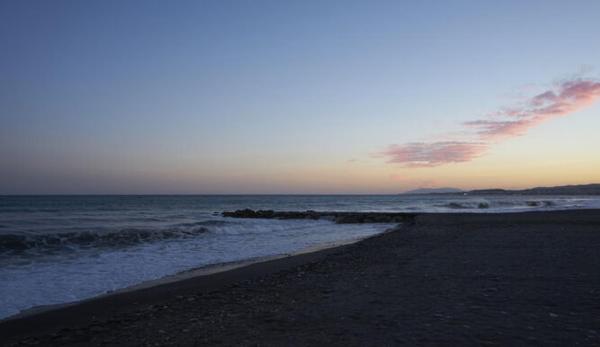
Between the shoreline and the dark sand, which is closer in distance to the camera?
the dark sand

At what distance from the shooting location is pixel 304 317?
7359 mm

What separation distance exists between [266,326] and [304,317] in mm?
778

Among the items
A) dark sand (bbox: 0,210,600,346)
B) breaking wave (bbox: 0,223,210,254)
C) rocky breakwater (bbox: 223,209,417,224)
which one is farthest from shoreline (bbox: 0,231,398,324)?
rocky breakwater (bbox: 223,209,417,224)

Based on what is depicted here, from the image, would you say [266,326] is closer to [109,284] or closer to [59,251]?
[109,284]

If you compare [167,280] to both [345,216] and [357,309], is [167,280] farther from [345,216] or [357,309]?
[345,216]

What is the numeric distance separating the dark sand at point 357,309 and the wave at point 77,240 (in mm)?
A: 11349

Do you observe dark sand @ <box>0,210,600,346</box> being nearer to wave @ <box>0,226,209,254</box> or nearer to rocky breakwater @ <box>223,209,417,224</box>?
wave @ <box>0,226,209,254</box>

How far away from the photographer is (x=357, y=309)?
772 cm

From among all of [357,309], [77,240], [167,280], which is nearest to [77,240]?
[77,240]

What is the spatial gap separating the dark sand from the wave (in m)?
11.3

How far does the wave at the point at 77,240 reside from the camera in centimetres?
2003

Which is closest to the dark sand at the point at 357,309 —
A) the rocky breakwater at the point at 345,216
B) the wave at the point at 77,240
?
the wave at the point at 77,240

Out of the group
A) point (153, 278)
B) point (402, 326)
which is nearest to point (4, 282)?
point (153, 278)

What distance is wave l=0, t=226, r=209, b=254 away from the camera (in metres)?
20.0
